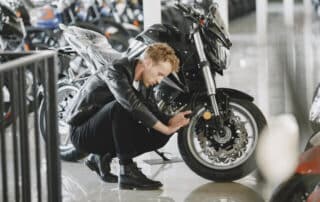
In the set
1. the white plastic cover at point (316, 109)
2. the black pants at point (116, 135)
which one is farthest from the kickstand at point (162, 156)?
the white plastic cover at point (316, 109)

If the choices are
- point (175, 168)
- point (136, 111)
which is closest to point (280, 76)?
point (136, 111)

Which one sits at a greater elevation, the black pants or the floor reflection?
the black pants

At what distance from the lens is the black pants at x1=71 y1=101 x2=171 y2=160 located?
4520 mm

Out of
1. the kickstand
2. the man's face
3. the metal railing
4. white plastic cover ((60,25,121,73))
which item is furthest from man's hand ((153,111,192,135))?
the metal railing

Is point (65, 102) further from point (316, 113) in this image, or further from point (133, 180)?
point (316, 113)

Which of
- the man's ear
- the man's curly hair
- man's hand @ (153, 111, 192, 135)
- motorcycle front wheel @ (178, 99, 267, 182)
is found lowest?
motorcycle front wheel @ (178, 99, 267, 182)

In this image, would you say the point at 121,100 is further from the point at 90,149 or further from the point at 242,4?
the point at 242,4

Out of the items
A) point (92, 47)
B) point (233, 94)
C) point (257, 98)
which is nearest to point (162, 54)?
point (233, 94)

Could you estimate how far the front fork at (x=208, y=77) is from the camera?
4.70 meters

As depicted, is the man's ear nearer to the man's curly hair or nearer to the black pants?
the man's curly hair

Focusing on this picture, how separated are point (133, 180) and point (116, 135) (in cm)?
33

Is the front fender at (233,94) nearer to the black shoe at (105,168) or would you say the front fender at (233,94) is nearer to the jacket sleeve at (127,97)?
the jacket sleeve at (127,97)

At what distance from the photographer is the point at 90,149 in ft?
15.5

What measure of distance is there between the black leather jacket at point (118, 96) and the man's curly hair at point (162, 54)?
16 centimetres
